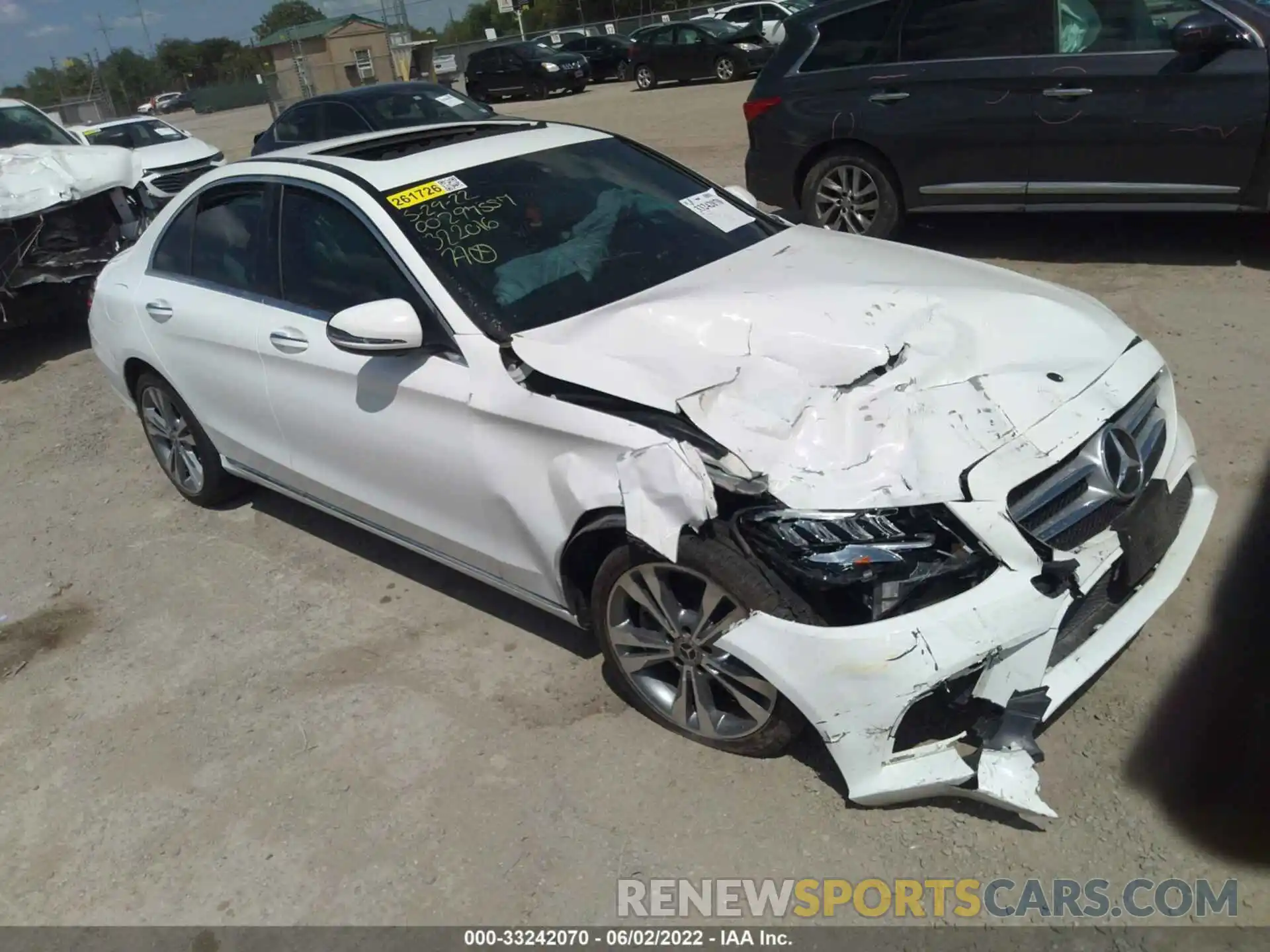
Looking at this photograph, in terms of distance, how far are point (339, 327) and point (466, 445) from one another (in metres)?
0.55

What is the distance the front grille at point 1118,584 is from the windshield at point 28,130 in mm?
9804

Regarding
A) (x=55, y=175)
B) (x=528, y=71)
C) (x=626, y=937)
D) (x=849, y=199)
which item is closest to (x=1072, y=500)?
(x=626, y=937)

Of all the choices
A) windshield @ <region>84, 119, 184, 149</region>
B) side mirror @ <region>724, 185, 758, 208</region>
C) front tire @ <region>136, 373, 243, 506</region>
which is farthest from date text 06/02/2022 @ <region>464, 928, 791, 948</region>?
windshield @ <region>84, 119, 184, 149</region>

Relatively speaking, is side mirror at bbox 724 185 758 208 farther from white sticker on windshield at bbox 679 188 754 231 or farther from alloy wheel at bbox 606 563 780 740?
alloy wheel at bbox 606 563 780 740

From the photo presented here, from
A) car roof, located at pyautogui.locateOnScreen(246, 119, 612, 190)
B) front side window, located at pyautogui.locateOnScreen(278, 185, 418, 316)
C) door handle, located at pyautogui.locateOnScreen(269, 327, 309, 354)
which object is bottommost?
door handle, located at pyautogui.locateOnScreen(269, 327, 309, 354)

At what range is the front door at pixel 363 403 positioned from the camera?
3.32 metres

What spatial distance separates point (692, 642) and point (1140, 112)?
4.88 metres

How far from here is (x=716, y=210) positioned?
405 centimetres

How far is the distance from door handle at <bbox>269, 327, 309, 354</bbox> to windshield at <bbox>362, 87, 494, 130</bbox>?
266 inches

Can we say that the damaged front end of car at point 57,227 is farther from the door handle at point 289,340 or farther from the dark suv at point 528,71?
the dark suv at point 528,71

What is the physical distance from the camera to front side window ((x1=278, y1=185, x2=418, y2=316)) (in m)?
3.54

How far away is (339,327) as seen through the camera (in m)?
3.23

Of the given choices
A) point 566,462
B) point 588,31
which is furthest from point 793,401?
point 588,31

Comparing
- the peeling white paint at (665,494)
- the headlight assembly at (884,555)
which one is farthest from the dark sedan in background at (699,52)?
the headlight assembly at (884,555)
